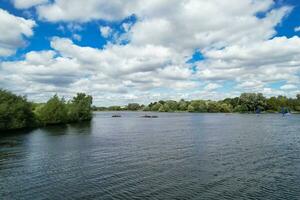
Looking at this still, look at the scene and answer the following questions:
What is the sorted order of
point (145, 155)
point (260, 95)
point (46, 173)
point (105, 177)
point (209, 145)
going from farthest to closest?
point (260, 95)
point (209, 145)
point (145, 155)
point (46, 173)
point (105, 177)

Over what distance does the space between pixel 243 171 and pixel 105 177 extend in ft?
44.5

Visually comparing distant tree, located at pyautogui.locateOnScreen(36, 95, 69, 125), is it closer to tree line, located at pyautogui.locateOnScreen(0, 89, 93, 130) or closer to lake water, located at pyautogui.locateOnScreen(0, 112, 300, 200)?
tree line, located at pyautogui.locateOnScreen(0, 89, 93, 130)

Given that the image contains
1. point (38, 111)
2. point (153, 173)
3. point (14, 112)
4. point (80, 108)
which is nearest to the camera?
point (153, 173)

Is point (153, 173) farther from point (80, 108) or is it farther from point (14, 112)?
point (80, 108)

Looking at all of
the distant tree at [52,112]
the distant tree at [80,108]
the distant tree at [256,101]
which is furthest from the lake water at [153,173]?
the distant tree at [256,101]

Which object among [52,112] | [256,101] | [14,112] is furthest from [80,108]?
[256,101]

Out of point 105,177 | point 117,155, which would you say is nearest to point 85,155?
point 117,155

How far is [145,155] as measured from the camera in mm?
36750

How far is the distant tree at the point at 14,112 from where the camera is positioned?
2990 inches

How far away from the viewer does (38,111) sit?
103 m

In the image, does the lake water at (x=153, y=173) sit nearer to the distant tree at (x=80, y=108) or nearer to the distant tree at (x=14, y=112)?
the distant tree at (x=14, y=112)

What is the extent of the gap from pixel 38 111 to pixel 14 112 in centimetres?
2338

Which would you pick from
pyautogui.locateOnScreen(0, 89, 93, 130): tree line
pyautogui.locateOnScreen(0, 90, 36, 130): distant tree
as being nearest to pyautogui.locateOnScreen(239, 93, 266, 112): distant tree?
pyautogui.locateOnScreen(0, 89, 93, 130): tree line

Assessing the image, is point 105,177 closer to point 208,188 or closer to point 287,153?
point 208,188
